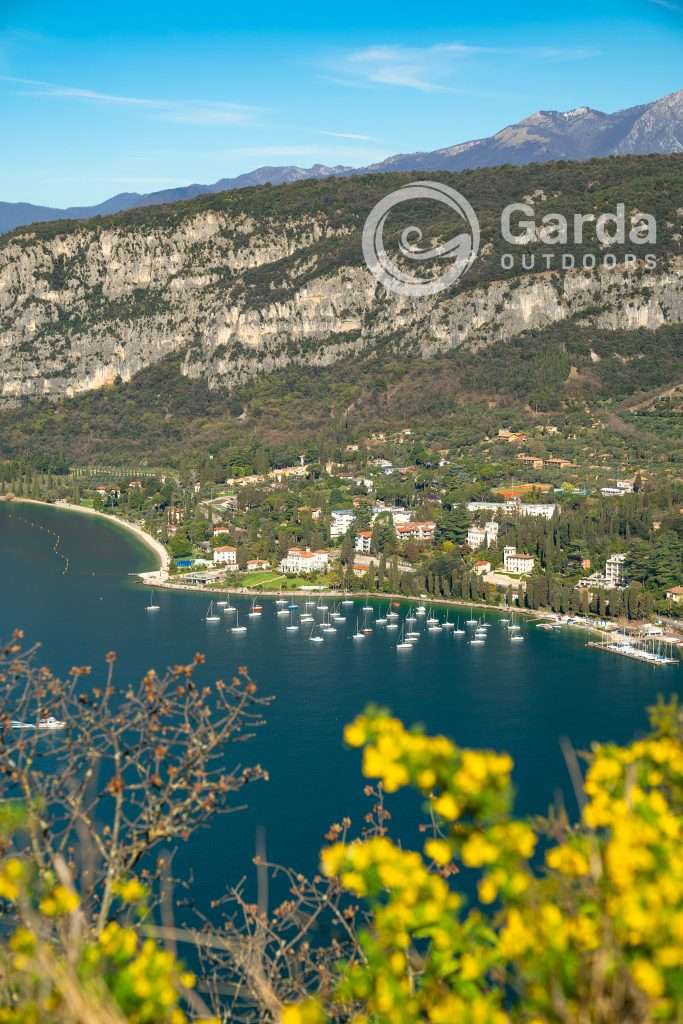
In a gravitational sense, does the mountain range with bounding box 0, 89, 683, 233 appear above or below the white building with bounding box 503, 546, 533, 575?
above

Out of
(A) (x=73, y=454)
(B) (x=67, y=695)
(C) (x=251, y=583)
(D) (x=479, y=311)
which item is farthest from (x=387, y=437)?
(B) (x=67, y=695)

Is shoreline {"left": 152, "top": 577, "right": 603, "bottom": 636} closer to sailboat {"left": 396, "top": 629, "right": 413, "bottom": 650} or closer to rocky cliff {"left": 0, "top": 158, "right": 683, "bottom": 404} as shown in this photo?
sailboat {"left": 396, "top": 629, "right": 413, "bottom": 650}

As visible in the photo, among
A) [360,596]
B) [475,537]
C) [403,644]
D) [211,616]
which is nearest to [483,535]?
[475,537]

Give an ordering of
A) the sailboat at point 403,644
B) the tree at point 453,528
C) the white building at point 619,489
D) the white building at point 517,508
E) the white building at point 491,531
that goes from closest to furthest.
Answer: the sailboat at point 403,644, the white building at point 491,531, the tree at point 453,528, the white building at point 517,508, the white building at point 619,489

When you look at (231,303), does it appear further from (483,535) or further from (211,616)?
(211,616)

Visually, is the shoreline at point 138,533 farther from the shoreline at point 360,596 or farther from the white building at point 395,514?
the white building at point 395,514

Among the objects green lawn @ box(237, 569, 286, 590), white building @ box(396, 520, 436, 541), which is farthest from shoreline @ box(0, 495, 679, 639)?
white building @ box(396, 520, 436, 541)

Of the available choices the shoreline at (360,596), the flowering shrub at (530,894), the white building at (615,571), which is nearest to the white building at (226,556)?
the shoreline at (360,596)
